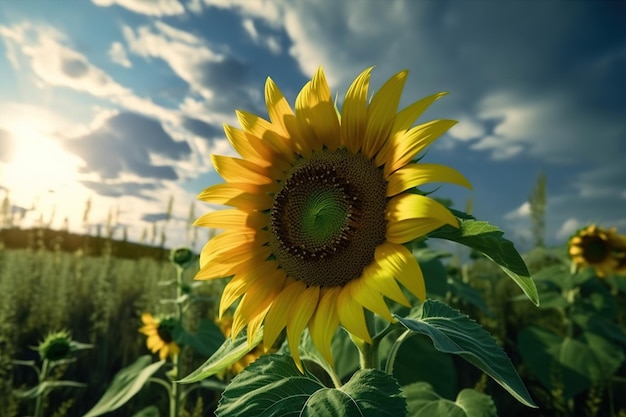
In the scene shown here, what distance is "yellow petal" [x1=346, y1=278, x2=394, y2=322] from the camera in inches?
47.3

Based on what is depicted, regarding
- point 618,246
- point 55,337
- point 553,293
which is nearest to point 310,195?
point 55,337

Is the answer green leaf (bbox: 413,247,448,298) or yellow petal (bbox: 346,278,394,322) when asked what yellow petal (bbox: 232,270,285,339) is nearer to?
yellow petal (bbox: 346,278,394,322)

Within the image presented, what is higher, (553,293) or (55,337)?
(553,293)

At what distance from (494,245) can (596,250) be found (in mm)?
3933

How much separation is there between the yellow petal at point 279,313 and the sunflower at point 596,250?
12.4ft

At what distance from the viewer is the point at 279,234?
1543mm

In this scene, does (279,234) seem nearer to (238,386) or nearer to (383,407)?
(238,386)

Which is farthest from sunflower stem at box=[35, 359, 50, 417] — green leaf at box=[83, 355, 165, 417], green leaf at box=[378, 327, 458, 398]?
green leaf at box=[378, 327, 458, 398]

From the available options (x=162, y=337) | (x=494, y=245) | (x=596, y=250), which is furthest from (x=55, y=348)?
(x=596, y=250)

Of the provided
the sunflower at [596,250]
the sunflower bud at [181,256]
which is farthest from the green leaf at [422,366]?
the sunflower at [596,250]

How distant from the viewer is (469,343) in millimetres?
1230

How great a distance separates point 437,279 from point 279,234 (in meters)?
1.58

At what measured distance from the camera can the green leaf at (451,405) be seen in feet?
5.63

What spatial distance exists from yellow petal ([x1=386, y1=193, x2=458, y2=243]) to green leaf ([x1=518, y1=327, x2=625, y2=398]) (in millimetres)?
2934
